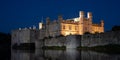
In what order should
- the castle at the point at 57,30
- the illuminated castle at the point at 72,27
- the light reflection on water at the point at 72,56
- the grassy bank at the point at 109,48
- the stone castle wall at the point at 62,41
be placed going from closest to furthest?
the light reflection on water at the point at 72,56, the grassy bank at the point at 109,48, the stone castle wall at the point at 62,41, the castle at the point at 57,30, the illuminated castle at the point at 72,27

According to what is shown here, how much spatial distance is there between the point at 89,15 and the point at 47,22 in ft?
26.7

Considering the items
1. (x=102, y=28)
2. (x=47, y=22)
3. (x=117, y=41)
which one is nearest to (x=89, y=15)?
→ (x=102, y=28)

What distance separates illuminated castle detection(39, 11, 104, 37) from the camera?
55.5 m

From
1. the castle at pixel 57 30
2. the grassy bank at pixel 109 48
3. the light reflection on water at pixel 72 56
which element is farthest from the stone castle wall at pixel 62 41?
the grassy bank at pixel 109 48

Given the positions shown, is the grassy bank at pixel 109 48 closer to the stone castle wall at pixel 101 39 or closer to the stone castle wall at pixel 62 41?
the stone castle wall at pixel 101 39

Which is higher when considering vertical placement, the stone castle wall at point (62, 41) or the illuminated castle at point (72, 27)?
the illuminated castle at point (72, 27)

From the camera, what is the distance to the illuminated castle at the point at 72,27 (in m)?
55.5

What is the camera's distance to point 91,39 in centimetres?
3625

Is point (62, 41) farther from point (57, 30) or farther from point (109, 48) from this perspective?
point (109, 48)

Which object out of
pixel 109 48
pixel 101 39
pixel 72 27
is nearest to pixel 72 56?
pixel 109 48

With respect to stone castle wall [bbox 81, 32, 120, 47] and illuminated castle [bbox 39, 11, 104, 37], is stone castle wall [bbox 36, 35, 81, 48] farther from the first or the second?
illuminated castle [bbox 39, 11, 104, 37]

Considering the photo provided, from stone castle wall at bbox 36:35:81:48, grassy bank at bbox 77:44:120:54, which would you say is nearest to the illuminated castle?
stone castle wall at bbox 36:35:81:48

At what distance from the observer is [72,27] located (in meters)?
56.5

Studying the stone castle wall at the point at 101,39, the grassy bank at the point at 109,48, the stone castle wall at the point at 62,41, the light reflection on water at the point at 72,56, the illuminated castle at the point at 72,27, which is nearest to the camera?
the light reflection on water at the point at 72,56
